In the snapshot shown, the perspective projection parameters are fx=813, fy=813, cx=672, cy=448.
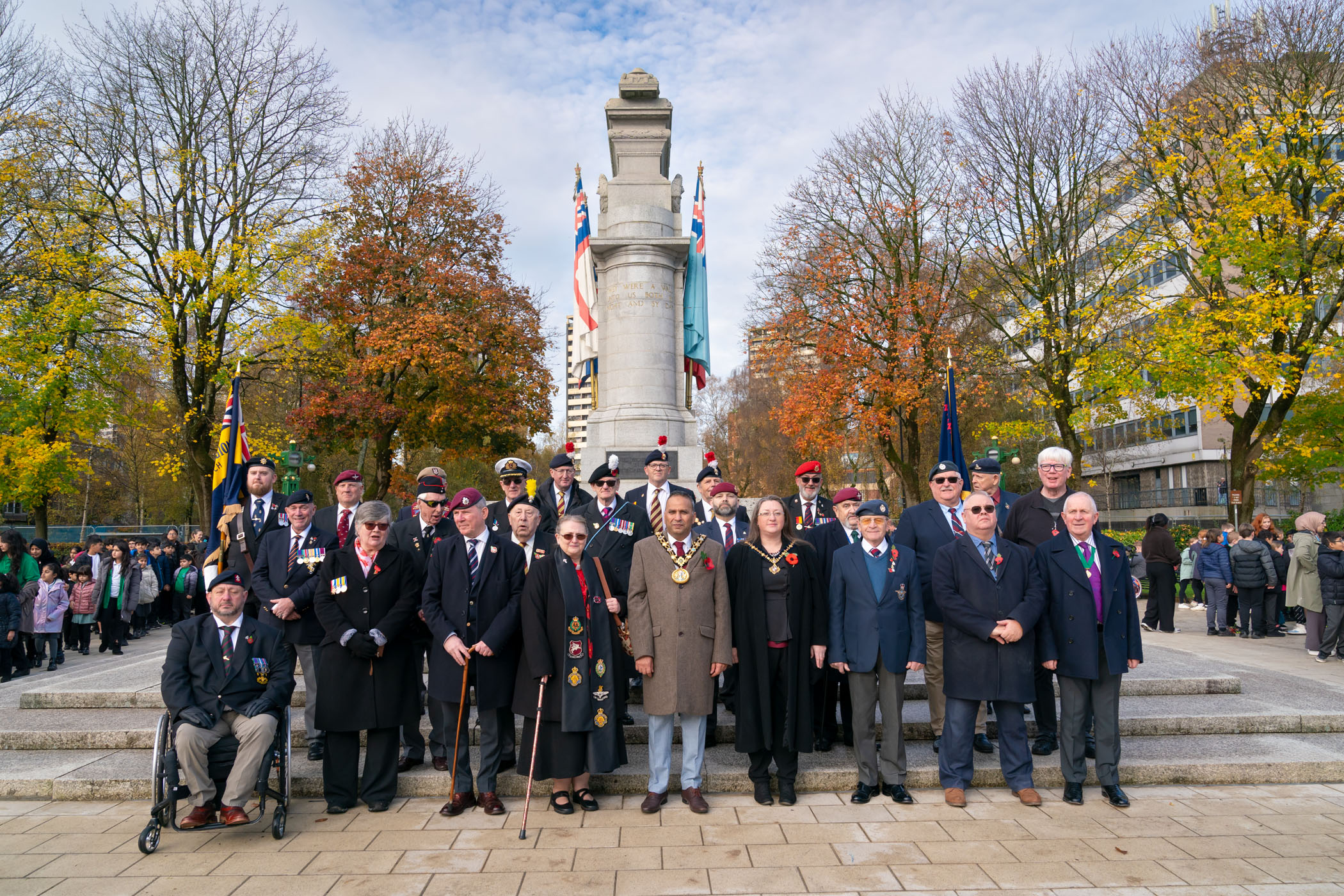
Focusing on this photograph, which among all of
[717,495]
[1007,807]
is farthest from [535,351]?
[1007,807]

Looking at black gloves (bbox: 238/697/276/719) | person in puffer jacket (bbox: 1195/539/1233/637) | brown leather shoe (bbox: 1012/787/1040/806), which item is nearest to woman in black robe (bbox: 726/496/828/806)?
brown leather shoe (bbox: 1012/787/1040/806)

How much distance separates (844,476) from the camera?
1652 inches

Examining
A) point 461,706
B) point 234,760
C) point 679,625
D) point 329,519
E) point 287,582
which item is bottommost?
point 234,760

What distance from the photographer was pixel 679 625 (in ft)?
17.9

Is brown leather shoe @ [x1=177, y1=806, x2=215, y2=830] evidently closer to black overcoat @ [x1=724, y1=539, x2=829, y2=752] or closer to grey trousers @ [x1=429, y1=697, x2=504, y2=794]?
grey trousers @ [x1=429, y1=697, x2=504, y2=794]

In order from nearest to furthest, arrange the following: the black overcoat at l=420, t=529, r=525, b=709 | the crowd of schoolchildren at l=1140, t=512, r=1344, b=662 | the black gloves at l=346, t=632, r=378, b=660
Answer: the black gloves at l=346, t=632, r=378, b=660, the black overcoat at l=420, t=529, r=525, b=709, the crowd of schoolchildren at l=1140, t=512, r=1344, b=662

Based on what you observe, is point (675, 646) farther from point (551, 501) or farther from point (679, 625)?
point (551, 501)

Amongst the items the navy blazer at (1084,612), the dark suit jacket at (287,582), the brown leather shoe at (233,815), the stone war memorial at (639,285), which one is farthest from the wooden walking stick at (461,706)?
the stone war memorial at (639,285)

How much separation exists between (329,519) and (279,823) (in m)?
2.70

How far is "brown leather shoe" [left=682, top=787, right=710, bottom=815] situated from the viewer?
5367 mm

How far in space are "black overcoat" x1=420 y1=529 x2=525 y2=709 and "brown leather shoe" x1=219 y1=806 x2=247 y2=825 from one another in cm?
131

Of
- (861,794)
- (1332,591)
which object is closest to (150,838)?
(861,794)

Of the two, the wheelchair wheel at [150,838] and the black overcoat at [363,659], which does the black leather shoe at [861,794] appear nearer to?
the black overcoat at [363,659]

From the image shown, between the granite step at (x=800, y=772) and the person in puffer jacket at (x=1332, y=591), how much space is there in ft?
18.4
